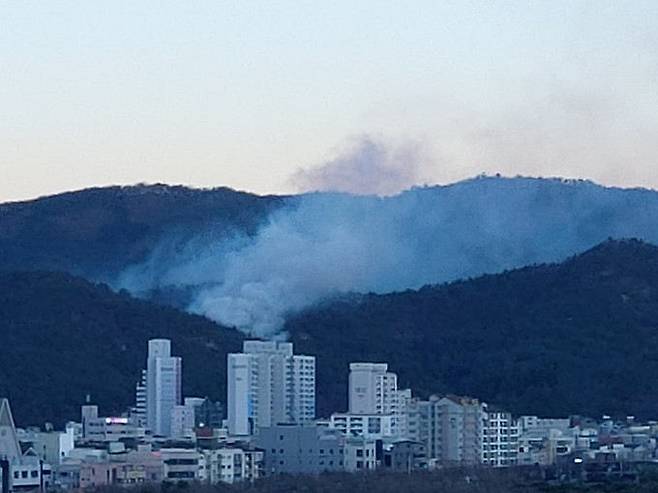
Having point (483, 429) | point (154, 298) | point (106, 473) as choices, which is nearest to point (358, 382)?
point (483, 429)

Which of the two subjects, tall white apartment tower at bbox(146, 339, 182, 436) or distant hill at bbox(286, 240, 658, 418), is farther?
distant hill at bbox(286, 240, 658, 418)

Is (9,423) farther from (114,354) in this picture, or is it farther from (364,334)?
(364,334)

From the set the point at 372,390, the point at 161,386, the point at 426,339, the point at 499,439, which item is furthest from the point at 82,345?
the point at 499,439

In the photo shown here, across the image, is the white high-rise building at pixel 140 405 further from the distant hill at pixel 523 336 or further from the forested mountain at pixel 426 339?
the distant hill at pixel 523 336

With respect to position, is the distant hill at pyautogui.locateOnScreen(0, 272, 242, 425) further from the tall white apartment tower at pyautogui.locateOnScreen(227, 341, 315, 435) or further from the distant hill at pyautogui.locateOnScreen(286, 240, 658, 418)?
the distant hill at pyautogui.locateOnScreen(286, 240, 658, 418)

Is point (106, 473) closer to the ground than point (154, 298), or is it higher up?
closer to the ground

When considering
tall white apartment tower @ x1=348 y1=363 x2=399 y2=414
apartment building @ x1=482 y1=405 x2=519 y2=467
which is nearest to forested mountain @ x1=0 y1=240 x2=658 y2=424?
tall white apartment tower @ x1=348 y1=363 x2=399 y2=414
